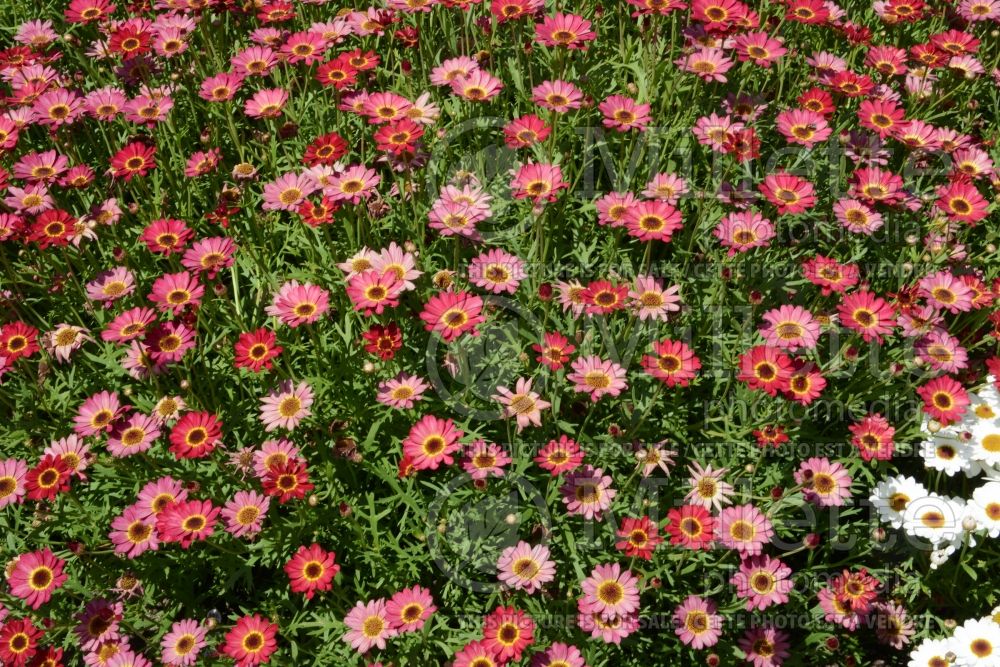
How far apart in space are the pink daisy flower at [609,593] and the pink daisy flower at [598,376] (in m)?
0.70

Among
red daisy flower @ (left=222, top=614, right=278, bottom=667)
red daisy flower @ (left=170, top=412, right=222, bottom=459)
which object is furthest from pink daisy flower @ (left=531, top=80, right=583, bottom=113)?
red daisy flower @ (left=222, top=614, right=278, bottom=667)

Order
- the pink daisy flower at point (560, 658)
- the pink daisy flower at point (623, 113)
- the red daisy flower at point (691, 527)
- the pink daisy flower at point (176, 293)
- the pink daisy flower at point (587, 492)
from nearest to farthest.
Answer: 1. the pink daisy flower at point (560, 658)
2. the red daisy flower at point (691, 527)
3. the pink daisy flower at point (587, 492)
4. the pink daisy flower at point (176, 293)
5. the pink daisy flower at point (623, 113)

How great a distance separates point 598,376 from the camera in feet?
11.1

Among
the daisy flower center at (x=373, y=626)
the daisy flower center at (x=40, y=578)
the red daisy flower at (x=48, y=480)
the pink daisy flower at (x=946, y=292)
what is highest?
the pink daisy flower at (x=946, y=292)

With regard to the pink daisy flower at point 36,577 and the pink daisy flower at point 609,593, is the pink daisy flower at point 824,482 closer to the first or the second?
the pink daisy flower at point 609,593

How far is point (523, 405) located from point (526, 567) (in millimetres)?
639

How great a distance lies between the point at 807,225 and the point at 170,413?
3398 millimetres

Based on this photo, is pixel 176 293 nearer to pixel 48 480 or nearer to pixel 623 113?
pixel 48 480

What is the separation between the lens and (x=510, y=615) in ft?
9.83

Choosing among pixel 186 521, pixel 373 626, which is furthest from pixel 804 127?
pixel 186 521

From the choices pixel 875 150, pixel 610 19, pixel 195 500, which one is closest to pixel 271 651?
pixel 195 500

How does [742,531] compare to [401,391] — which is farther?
[401,391]

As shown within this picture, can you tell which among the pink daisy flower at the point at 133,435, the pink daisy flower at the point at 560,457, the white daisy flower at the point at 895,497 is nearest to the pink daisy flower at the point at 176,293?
the pink daisy flower at the point at 133,435

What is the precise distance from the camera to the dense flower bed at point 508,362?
325cm
